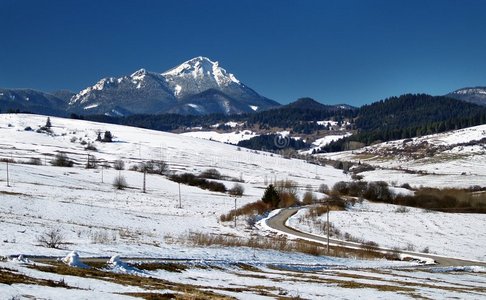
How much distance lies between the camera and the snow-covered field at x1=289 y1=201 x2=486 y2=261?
77500mm

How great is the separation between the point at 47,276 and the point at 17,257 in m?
6.48

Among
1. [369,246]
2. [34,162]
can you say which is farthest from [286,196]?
[34,162]

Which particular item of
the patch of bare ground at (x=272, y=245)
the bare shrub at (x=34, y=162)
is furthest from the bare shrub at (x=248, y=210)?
the bare shrub at (x=34, y=162)

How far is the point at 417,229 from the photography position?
316 feet

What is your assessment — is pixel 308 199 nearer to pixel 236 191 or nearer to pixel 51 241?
pixel 236 191

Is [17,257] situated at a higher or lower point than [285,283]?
higher

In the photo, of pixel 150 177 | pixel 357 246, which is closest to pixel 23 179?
pixel 150 177

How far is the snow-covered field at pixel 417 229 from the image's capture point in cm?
7750

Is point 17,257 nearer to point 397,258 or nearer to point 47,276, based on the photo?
point 47,276

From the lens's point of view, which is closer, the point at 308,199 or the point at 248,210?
the point at 248,210

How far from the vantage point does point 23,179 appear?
11625cm

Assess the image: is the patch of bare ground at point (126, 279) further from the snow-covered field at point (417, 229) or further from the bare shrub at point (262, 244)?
the snow-covered field at point (417, 229)

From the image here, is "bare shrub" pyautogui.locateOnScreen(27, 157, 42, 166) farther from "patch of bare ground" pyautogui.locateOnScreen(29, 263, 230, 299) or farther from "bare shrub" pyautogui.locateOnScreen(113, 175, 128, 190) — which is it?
"patch of bare ground" pyautogui.locateOnScreen(29, 263, 230, 299)

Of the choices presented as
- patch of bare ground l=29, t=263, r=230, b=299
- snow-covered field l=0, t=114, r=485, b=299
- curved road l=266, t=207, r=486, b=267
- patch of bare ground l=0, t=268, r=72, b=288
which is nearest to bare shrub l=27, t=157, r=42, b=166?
snow-covered field l=0, t=114, r=485, b=299
